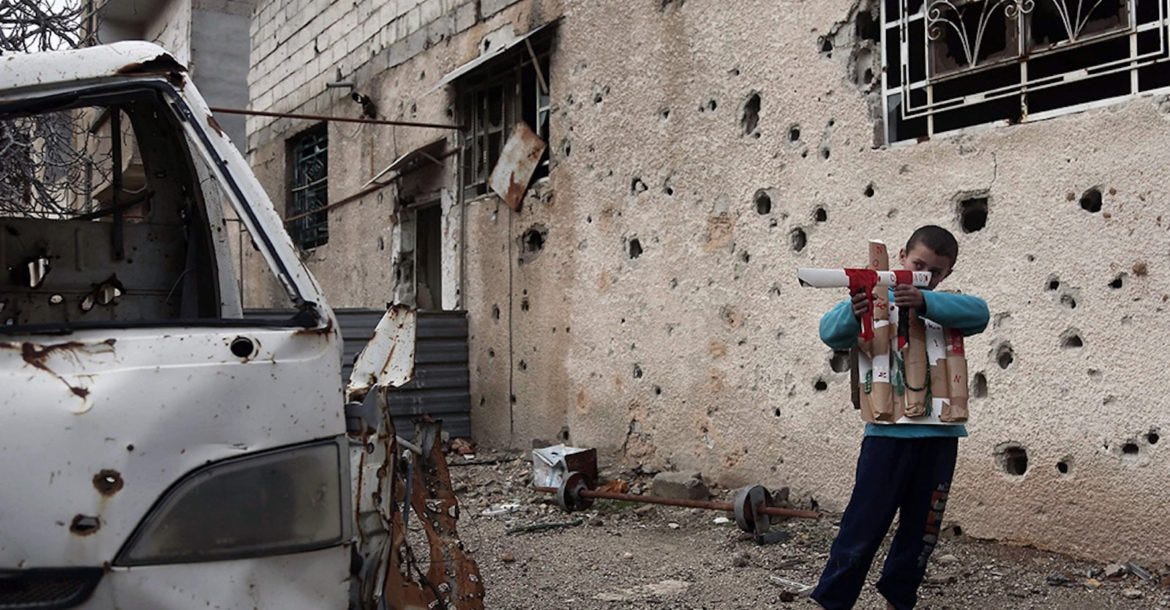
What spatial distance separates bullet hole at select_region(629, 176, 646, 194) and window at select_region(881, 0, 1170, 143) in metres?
1.78

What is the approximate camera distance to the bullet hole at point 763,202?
5.48 meters

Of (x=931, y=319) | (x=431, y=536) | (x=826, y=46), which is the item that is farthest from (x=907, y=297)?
(x=826, y=46)

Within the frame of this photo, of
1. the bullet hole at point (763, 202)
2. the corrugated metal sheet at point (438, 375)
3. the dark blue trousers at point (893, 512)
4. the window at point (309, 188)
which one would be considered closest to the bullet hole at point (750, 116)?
the bullet hole at point (763, 202)

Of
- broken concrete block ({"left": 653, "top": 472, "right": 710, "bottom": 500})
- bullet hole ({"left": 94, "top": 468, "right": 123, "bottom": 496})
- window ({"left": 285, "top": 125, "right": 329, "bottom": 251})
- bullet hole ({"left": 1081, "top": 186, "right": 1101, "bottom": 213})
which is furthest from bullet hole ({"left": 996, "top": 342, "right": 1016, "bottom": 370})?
window ({"left": 285, "top": 125, "right": 329, "bottom": 251})

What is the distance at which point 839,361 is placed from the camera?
16.6 ft

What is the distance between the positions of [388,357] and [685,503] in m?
2.96

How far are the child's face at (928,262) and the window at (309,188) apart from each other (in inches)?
328

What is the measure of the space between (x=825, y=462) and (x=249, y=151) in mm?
9692

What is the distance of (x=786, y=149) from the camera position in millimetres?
5359

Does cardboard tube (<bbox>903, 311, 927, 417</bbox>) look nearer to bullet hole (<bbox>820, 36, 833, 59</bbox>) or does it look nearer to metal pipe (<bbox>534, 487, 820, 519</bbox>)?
metal pipe (<bbox>534, 487, 820, 519</bbox>)

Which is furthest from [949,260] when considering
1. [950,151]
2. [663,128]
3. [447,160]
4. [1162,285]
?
[447,160]

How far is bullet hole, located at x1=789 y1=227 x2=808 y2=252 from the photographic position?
17.3ft

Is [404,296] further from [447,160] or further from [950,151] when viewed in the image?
[950,151]

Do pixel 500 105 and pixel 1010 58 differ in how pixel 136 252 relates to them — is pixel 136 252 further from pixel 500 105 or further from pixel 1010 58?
pixel 500 105
